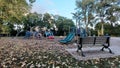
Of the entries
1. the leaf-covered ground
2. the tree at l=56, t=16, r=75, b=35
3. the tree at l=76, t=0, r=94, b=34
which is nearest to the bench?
the leaf-covered ground

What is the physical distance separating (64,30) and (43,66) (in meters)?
31.3

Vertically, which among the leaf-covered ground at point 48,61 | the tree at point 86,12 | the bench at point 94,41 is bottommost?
the leaf-covered ground at point 48,61

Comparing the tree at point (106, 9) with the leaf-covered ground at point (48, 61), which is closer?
the leaf-covered ground at point (48, 61)

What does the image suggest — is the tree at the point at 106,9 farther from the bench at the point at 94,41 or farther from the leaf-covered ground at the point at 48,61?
the leaf-covered ground at the point at 48,61

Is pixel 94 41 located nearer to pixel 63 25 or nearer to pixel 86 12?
pixel 63 25

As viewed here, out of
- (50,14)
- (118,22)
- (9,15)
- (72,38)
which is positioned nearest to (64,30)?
(50,14)

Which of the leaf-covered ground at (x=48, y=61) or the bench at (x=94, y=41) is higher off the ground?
the bench at (x=94, y=41)

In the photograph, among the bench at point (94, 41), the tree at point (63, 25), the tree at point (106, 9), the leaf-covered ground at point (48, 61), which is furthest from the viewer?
the tree at point (106, 9)

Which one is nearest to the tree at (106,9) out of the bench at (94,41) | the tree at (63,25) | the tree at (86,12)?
the tree at (86,12)

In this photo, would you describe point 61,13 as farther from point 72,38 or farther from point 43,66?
point 43,66

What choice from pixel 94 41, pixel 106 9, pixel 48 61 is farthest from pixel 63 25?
pixel 48 61

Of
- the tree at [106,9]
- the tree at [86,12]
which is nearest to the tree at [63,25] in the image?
the tree at [86,12]

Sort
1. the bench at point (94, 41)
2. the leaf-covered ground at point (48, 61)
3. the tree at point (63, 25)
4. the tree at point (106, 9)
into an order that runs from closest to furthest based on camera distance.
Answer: the leaf-covered ground at point (48, 61) < the bench at point (94, 41) < the tree at point (63, 25) < the tree at point (106, 9)

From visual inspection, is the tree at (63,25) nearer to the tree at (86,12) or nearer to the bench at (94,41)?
the tree at (86,12)
